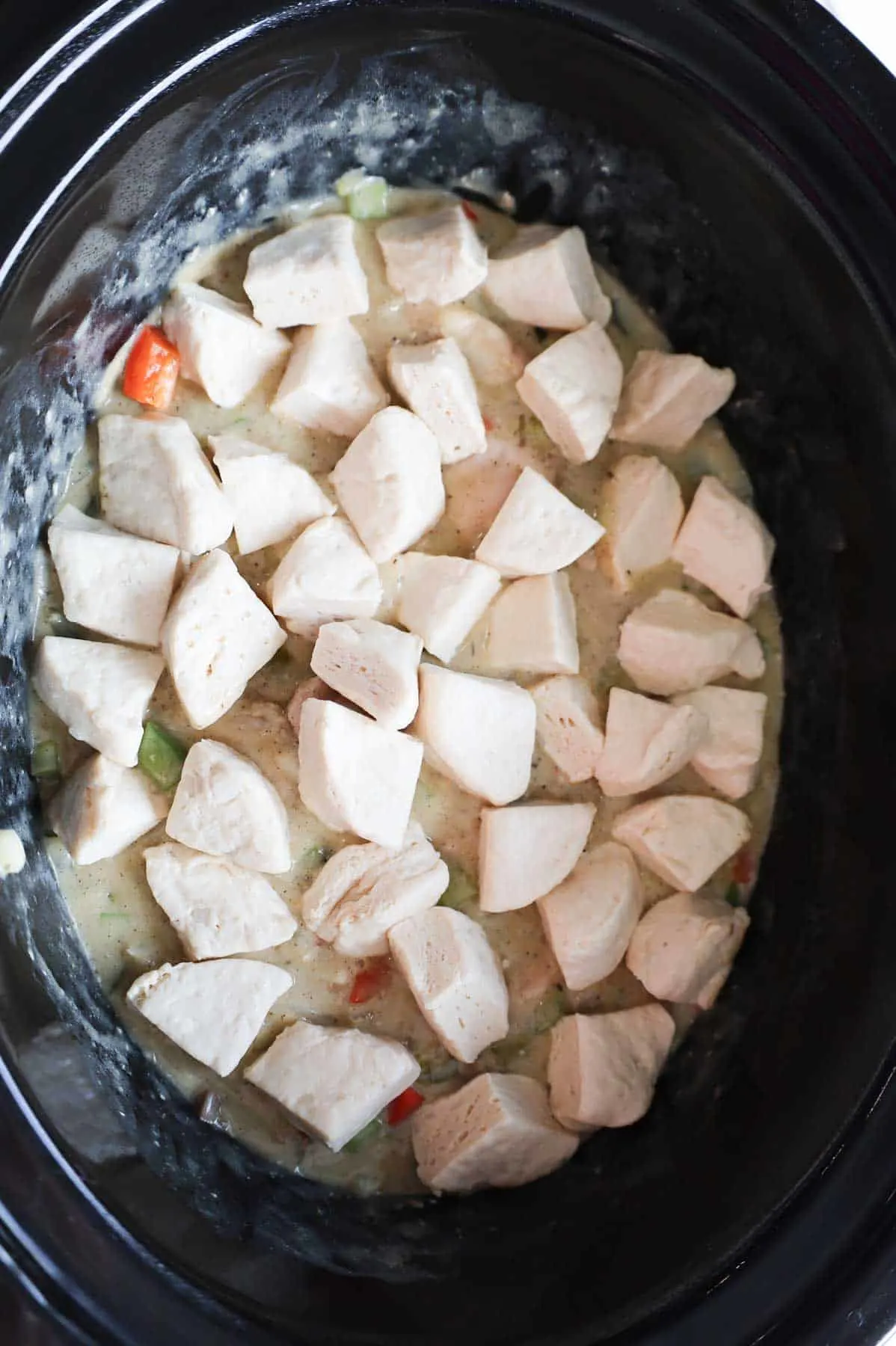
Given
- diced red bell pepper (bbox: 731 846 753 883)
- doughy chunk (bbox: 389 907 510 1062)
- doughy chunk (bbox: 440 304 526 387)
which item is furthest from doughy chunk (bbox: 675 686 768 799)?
doughy chunk (bbox: 440 304 526 387)

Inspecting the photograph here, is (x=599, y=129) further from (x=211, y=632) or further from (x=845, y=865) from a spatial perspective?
(x=845, y=865)

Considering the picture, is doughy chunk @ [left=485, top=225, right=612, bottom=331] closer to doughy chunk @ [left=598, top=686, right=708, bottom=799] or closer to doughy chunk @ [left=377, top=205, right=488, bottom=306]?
doughy chunk @ [left=377, top=205, right=488, bottom=306]

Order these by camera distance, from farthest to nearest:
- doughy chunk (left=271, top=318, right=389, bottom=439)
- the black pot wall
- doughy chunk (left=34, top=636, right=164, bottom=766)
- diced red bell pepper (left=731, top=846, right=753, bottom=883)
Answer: diced red bell pepper (left=731, top=846, right=753, bottom=883) → doughy chunk (left=271, top=318, right=389, bottom=439) → doughy chunk (left=34, top=636, right=164, bottom=766) → the black pot wall

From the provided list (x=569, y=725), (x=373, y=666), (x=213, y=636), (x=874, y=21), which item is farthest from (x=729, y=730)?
(x=874, y=21)

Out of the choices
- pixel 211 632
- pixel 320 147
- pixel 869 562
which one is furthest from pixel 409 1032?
pixel 320 147

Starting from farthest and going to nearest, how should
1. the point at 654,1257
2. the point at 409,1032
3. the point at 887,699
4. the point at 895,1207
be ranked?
1. the point at 409,1032
2. the point at 887,699
3. the point at 654,1257
4. the point at 895,1207

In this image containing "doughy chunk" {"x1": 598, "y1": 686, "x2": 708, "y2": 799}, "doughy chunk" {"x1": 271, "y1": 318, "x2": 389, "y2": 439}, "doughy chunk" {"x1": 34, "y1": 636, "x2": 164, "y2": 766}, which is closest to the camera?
"doughy chunk" {"x1": 34, "y1": 636, "x2": 164, "y2": 766}
